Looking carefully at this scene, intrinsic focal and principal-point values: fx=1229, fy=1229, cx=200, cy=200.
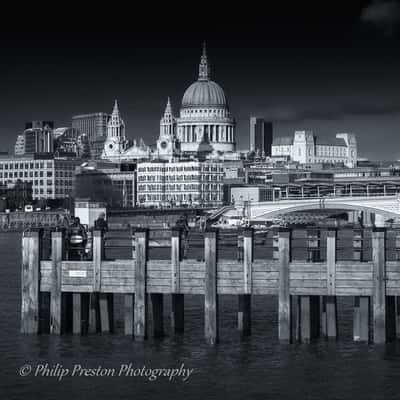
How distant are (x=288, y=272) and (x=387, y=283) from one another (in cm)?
213

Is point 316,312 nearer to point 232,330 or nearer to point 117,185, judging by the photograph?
point 232,330

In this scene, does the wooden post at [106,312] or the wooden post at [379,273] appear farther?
the wooden post at [106,312]

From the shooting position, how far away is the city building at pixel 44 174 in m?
178

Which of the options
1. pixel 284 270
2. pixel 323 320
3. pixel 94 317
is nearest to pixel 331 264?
pixel 284 270

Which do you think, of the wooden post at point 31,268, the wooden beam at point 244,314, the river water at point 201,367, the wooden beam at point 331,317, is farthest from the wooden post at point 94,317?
the wooden beam at point 331,317

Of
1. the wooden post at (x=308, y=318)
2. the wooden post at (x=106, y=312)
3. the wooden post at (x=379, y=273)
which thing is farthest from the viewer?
→ the wooden post at (x=106, y=312)

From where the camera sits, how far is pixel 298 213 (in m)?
150

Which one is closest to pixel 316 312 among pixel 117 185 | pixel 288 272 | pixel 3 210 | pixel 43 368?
pixel 288 272

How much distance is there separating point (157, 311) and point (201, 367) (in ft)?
7.59

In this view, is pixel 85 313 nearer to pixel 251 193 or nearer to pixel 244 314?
pixel 244 314

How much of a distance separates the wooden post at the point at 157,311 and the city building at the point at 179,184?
460 ft

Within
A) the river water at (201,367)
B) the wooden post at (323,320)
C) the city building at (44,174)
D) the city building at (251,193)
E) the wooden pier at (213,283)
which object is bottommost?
the river water at (201,367)

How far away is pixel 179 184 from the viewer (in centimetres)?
17288

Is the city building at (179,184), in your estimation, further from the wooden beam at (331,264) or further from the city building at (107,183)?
the wooden beam at (331,264)
